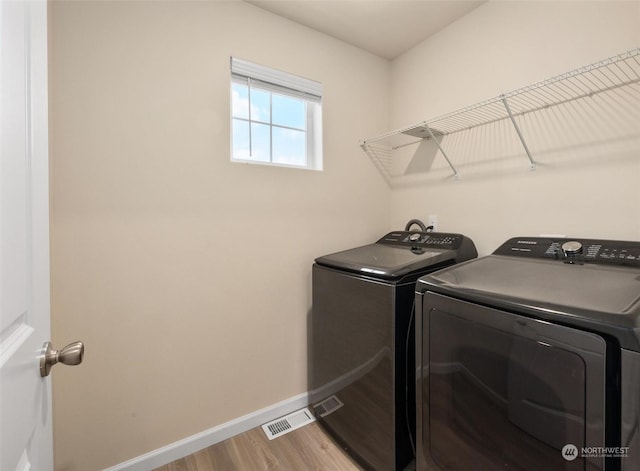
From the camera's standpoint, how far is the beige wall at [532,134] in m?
1.24

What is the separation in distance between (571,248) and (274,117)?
177 cm

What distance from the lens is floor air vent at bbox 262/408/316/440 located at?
1690 millimetres

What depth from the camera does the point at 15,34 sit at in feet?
1.61

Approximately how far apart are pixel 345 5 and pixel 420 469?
7.88 feet

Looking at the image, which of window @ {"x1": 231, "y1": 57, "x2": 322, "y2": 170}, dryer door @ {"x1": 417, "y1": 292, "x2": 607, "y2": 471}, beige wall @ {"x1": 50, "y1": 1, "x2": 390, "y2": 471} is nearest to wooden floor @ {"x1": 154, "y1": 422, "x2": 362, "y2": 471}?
beige wall @ {"x1": 50, "y1": 1, "x2": 390, "y2": 471}

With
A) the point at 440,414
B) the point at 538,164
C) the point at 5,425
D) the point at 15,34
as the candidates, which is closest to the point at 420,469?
the point at 440,414

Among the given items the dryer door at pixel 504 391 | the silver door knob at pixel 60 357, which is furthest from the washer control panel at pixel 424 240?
the silver door knob at pixel 60 357

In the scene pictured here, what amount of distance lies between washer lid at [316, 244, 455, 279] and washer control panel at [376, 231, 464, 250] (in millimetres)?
85

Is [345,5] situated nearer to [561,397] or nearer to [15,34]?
[15,34]

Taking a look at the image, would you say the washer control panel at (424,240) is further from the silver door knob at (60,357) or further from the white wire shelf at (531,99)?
the silver door knob at (60,357)

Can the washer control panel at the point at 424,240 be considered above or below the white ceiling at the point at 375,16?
below

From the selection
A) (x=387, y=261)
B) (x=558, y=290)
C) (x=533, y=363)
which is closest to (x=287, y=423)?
(x=387, y=261)

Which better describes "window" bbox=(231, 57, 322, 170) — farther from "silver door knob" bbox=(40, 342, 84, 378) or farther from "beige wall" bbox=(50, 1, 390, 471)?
"silver door knob" bbox=(40, 342, 84, 378)

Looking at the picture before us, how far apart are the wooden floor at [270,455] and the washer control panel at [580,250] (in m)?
1.39
